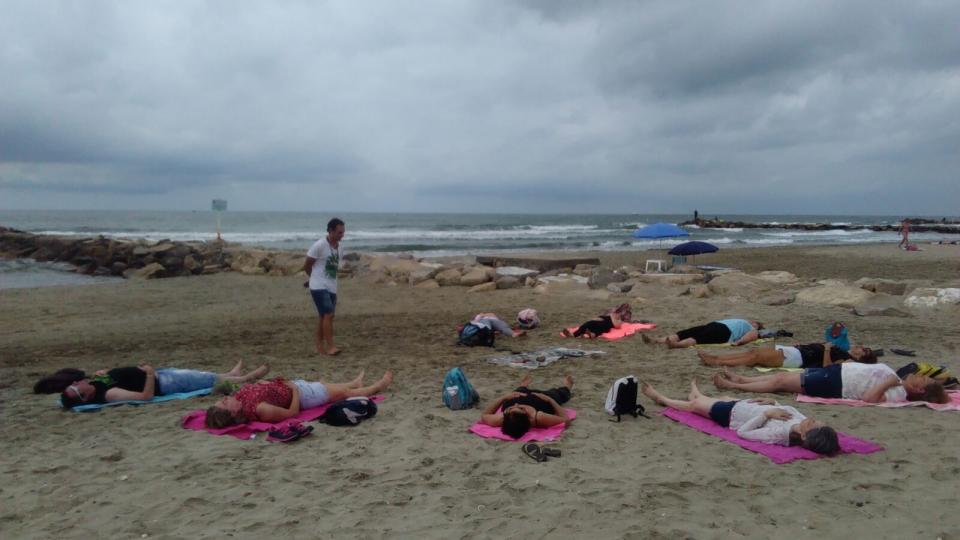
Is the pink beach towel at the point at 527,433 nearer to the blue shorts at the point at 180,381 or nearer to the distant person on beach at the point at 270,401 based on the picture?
the distant person on beach at the point at 270,401

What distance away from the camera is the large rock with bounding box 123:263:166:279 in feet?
58.3

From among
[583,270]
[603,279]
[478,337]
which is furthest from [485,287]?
[478,337]

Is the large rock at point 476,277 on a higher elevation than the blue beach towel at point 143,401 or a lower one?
higher

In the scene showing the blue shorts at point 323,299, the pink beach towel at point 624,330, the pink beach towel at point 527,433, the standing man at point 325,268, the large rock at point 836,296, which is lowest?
the pink beach towel at point 624,330

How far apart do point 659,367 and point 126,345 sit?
24.7 ft

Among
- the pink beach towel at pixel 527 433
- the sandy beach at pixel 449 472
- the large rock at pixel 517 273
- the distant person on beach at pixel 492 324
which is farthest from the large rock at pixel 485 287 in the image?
the pink beach towel at pixel 527 433

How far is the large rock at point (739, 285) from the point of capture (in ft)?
38.1

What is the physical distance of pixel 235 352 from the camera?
8078 millimetres

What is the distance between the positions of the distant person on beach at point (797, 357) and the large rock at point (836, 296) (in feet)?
13.7

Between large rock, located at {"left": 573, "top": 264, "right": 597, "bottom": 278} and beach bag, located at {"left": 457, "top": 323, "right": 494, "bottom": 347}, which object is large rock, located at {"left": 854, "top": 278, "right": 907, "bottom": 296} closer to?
large rock, located at {"left": 573, "top": 264, "right": 597, "bottom": 278}

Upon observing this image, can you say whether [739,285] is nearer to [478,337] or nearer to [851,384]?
[478,337]

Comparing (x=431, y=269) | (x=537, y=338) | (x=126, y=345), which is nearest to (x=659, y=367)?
(x=537, y=338)

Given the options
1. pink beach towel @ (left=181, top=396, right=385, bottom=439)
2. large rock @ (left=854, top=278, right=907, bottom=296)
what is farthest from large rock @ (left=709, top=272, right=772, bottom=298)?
pink beach towel @ (left=181, top=396, right=385, bottom=439)

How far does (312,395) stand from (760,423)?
3.84 metres
